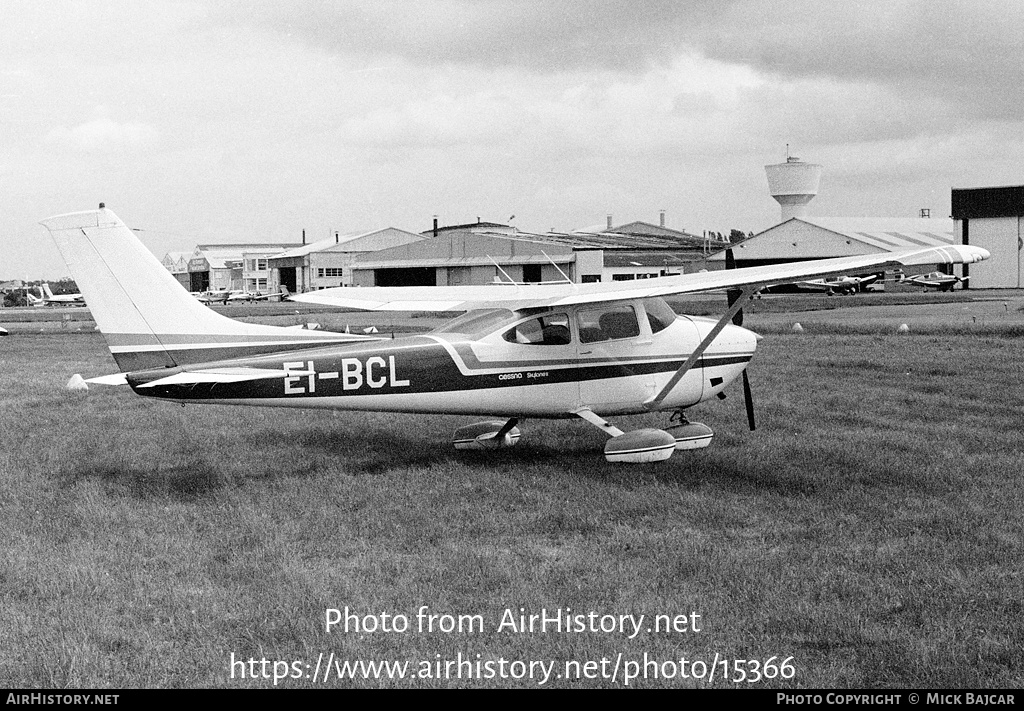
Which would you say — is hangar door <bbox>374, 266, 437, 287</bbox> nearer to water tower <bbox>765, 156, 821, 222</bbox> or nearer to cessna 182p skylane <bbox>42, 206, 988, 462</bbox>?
water tower <bbox>765, 156, 821, 222</bbox>

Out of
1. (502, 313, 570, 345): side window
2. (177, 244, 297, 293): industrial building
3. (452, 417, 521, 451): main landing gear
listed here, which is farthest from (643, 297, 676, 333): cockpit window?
(177, 244, 297, 293): industrial building

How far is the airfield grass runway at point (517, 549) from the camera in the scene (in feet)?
16.9

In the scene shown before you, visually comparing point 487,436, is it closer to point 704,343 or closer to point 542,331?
point 542,331

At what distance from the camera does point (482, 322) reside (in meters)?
10.2

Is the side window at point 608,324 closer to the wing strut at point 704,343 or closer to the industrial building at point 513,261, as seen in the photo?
the wing strut at point 704,343

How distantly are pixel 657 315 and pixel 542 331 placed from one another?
1.33 metres

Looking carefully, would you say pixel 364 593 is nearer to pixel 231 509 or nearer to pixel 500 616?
pixel 500 616

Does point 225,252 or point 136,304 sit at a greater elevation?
point 225,252

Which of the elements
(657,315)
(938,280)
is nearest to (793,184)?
(938,280)

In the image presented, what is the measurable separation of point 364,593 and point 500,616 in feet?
3.17

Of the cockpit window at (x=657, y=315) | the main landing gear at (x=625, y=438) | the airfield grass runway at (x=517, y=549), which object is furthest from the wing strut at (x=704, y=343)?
the airfield grass runway at (x=517, y=549)

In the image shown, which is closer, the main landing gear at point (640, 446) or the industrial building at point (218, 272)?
the main landing gear at point (640, 446)

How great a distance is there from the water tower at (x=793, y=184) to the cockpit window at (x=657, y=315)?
68979 mm

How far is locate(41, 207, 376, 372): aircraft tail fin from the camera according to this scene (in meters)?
8.73
